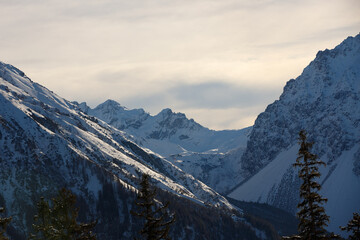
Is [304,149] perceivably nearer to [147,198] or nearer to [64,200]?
[147,198]

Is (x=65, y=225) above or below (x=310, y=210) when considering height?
below

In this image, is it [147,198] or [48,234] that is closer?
[147,198]

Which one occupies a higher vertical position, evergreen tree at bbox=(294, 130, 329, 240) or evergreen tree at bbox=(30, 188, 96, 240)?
evergreen tree at bbox=(294, 130, 329, 240)

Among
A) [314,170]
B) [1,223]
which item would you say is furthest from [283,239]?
[1,223]

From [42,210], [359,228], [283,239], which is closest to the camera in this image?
[283,239]

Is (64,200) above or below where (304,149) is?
below

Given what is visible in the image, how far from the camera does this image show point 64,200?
160 ft

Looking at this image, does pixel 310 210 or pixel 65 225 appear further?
pixel 65 225

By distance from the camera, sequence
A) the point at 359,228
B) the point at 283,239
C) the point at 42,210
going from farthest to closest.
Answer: the point at 42,210
the point at 359,228
the point at 283,239

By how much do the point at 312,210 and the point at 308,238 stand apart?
2064 millimetres

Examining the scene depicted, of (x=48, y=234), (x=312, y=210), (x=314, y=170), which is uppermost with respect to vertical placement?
(x=314, y=170)

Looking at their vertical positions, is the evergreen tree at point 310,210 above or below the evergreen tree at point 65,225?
above

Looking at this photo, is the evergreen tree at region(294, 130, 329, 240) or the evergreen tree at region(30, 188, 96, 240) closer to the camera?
the evergreen tree at region(294, 130, 329, 240)

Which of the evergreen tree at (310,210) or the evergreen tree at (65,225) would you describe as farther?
the evergreen tree at (65,225)
